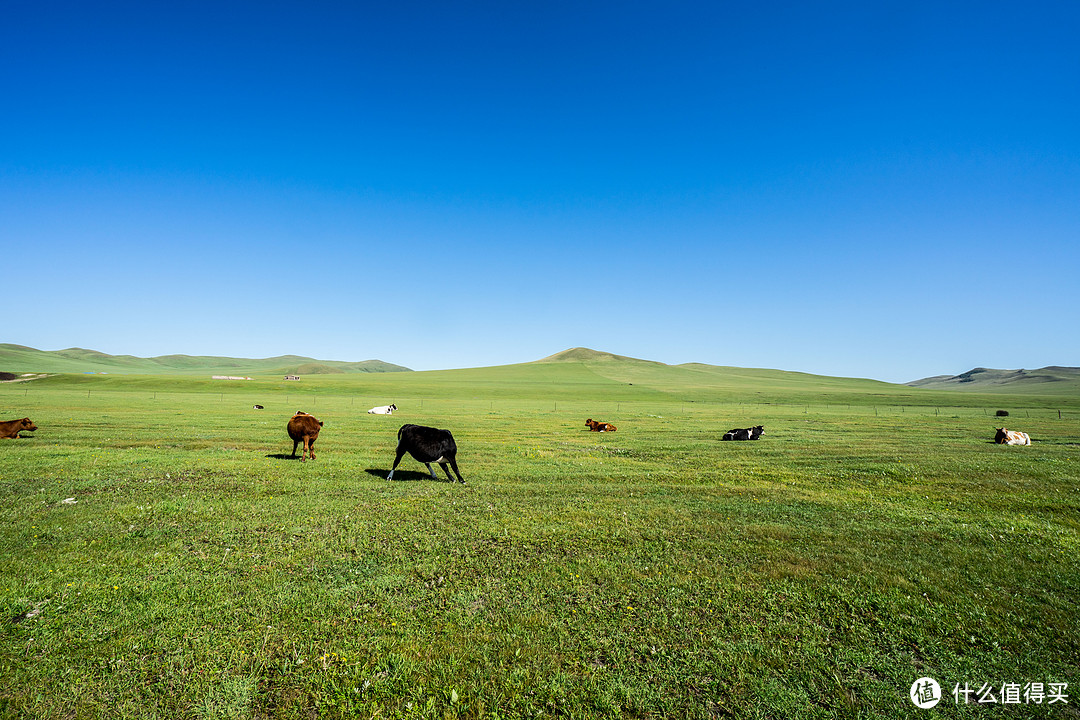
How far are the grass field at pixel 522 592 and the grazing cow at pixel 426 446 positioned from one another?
910mm

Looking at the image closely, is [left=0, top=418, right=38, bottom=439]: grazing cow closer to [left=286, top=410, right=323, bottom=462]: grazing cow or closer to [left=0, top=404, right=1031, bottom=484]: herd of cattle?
[left=0, top=404, right=1031, bottom=484]: herd of cattle

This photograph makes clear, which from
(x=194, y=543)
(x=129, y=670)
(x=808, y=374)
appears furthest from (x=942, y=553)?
(x=808, y=374)

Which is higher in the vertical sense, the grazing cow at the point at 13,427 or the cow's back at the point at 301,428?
the cow's back at the point at 301,428

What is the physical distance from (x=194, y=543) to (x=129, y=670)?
4427 mm

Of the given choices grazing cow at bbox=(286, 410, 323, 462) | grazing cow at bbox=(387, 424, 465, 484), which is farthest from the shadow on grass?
grazing cow at bbox=(286, 410, 323, 462)

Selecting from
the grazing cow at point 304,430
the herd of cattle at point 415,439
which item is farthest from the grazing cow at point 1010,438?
the grazing cow at point 304,430

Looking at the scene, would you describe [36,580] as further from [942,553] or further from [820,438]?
[820,438]

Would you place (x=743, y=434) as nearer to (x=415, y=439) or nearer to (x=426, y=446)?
(x=426, y=446)

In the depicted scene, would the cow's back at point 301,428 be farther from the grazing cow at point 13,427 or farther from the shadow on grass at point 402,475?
the grazing cow at point 13,427

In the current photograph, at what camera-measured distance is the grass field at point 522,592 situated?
16.7 feet

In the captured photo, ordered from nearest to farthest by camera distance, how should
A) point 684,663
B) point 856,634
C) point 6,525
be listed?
point 684,663
point 856,634
point 6,525

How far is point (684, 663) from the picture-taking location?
564 cm

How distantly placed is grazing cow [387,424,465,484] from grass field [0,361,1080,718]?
2.99 feet

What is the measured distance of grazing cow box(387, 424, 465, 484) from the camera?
601 inches
